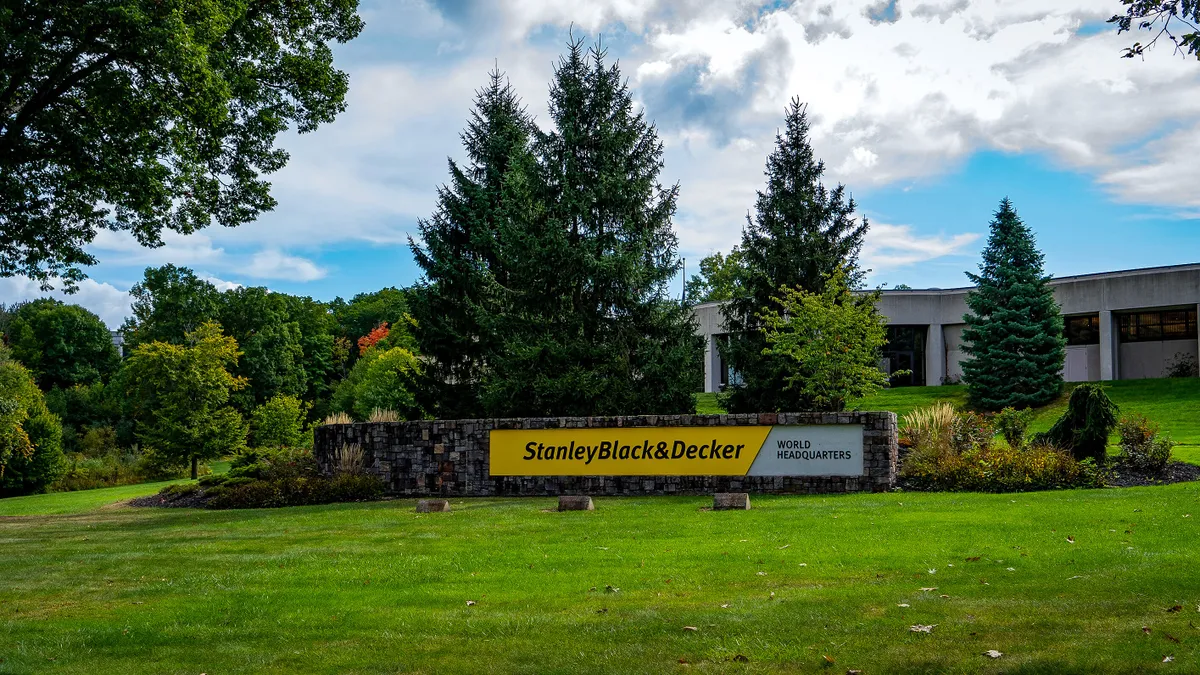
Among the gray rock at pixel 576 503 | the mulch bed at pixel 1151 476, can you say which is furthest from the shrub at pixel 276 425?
the mulch bed at pixel 1151 476

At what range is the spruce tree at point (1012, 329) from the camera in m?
36.9

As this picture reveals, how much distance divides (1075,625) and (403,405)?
23.3 meters

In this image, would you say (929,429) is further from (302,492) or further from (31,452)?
(31,452)

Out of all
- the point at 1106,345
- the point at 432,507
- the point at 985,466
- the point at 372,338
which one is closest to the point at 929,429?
the point at 985,466

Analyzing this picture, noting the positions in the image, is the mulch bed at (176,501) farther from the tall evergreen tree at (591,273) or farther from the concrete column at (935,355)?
the concrete column at (935,355)

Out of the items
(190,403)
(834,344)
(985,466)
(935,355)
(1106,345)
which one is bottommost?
(985,466)

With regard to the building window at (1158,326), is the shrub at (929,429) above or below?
below

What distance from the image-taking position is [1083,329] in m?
45.2

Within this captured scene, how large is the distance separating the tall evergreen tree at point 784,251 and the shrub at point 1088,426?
922 cm

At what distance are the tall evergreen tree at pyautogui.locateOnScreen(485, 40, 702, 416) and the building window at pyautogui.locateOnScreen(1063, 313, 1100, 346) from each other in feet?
99.7

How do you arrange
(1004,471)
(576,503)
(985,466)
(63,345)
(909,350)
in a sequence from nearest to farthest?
(576,503), (1004,471), (985,466), (909,350), (63,345)

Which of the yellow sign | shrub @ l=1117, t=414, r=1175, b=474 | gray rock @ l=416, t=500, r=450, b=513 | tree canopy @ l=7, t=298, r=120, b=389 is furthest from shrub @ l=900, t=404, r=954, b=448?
tree canopy @ l=7, t=298, r=120, b=389

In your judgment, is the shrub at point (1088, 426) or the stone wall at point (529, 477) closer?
the stone wall at point (529, 477)

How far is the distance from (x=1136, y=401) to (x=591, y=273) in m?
25.4
